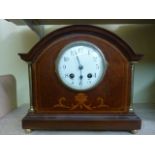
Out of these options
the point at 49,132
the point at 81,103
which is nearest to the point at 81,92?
the point at 81,103

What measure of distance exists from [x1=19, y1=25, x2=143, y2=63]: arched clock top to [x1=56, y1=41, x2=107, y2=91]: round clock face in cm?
3

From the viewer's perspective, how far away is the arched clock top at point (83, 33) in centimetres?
56

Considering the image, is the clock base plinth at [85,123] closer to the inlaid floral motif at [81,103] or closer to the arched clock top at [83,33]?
the inlaid floral motif at [81,103]

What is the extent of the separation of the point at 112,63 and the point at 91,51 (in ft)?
0.21

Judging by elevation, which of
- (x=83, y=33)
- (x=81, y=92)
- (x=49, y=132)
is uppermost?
(x=83, y=33)

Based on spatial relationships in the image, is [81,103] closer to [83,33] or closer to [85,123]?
[85,123]

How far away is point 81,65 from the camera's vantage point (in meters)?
0.57

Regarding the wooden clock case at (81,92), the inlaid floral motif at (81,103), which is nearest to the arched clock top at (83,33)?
the wooden clock case at (81,92)

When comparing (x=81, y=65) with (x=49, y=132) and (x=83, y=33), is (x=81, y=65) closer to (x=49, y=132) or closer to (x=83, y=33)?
(x=83, y=33)

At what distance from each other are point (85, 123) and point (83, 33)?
24cm

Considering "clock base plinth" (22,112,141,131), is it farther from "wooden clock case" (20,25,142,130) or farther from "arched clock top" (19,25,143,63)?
"arched clock top" (19,25,143,63)

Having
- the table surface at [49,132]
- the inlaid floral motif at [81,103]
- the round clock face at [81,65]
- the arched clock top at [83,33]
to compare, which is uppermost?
Result: the arched clock top at [83,33]

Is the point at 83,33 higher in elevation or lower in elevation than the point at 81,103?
higher
